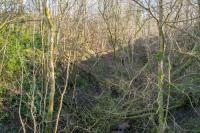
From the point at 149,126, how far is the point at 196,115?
4.19ft

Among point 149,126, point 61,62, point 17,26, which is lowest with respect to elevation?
point 149,126

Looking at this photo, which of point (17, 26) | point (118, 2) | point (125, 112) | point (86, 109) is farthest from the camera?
point (118, 2)

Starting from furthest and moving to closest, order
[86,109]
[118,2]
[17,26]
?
[118,2] → [17,26] → [86,109]

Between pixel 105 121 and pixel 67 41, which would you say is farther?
pixel 67 41

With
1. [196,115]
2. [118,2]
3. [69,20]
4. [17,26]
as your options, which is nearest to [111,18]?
[118,2]

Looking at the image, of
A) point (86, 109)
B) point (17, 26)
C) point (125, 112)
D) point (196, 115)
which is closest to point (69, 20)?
point (17, 26)

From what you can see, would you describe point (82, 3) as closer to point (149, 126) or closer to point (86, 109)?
point (86, 109)

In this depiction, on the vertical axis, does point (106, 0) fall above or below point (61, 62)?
above

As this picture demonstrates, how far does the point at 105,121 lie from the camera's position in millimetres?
9023

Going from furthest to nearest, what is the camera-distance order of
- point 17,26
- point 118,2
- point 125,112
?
point 118,2, point 17,26, point 125,112

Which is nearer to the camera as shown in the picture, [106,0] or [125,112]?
[125,112]

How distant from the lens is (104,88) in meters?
10.7

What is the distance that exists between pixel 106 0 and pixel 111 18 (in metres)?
0.58

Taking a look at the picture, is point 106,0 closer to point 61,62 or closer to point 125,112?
point 61,62
